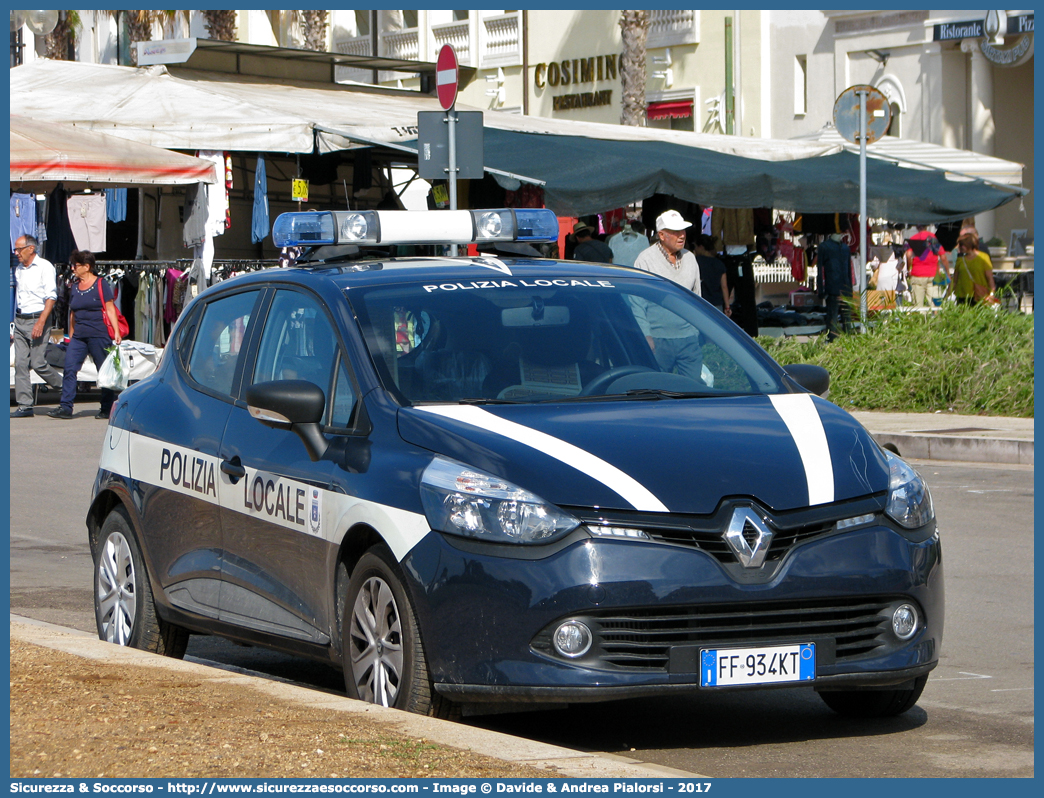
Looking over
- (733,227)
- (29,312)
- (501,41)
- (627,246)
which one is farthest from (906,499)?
(501,41)

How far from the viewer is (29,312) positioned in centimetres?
1950

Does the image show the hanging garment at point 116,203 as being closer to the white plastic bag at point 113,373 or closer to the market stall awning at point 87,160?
the market stall awning at point 87,160

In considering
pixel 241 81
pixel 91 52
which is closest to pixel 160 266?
pixel 241 81

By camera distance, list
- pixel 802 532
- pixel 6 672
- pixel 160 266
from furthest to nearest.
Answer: pixel 160 266, pixel 802 532, pixel 6 672

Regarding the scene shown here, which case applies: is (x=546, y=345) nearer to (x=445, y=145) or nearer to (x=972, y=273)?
(x=445, y=145)

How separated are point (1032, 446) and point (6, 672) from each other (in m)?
10.8

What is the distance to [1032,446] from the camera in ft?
46.4

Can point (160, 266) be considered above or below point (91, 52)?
below

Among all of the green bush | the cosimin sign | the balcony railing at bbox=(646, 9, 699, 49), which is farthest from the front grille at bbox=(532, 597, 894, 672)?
the cosimin sign

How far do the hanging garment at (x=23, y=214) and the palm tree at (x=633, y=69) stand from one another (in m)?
21.5

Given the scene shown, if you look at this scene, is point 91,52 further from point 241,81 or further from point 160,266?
point 160,266

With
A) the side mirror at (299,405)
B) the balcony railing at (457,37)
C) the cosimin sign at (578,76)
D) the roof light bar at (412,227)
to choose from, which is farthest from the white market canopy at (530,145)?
the balcony railing at (457,37)

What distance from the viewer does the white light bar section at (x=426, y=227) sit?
733cm

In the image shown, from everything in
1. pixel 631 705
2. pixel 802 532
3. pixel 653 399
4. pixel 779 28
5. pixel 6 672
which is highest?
pixel 779 28
